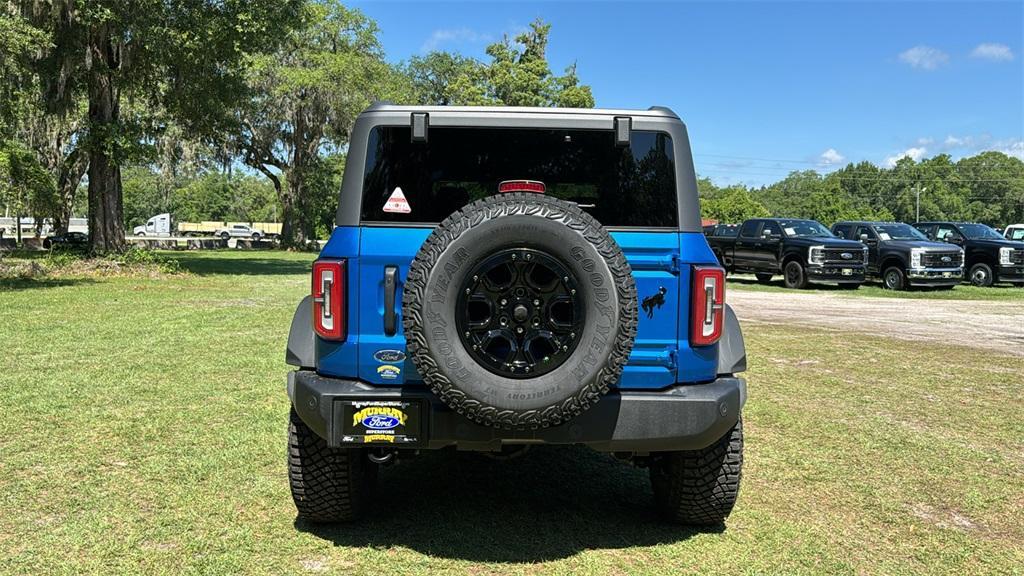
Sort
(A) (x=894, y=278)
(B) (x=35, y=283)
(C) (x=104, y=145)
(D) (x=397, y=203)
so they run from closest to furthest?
1. (D) (x=397, y=203)
2. (B) (x=35, y=283)
3. (C) (x=104, y=145)
4. (A) (x=894, y=278)

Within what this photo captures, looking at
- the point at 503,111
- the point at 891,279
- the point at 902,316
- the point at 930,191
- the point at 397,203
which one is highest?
the point at 930,191

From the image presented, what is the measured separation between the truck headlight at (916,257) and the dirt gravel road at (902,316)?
251 cm

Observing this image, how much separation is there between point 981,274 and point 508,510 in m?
22.4

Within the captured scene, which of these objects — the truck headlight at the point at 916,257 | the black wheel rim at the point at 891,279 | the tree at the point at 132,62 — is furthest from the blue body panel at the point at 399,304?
the black wheel rim at the point at 891,279

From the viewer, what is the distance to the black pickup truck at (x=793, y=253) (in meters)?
20.8

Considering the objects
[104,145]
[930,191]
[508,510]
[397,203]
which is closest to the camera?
[397,203]

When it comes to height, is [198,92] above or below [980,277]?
above

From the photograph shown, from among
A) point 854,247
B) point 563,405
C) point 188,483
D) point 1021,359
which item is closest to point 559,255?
point 563,405

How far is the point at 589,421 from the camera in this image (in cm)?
332

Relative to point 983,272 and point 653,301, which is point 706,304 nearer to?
point 653,301

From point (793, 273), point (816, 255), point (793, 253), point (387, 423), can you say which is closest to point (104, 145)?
point (793, 253)

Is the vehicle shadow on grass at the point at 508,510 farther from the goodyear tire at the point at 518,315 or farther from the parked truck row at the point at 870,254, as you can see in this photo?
the parked truck row at the point at 870,254

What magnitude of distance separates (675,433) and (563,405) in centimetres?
60

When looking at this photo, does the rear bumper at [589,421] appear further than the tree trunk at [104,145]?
No
